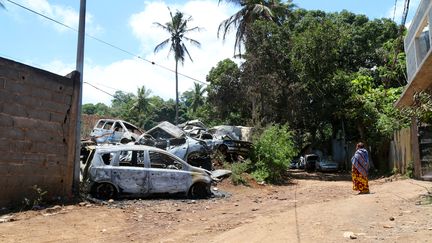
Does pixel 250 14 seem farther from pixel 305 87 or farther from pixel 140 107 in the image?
pixel 140 107

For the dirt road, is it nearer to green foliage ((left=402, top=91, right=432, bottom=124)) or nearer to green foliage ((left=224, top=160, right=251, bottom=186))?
green foliage ((left=402, top=91, right=432, bottom=124))

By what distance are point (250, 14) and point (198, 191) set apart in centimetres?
2462

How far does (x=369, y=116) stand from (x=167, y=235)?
21.0 m

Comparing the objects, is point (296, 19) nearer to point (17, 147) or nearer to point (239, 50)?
point (239, 50)

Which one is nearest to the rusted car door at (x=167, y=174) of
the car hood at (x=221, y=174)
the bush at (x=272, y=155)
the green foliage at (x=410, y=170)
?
the car hood at (x=221, y=174)

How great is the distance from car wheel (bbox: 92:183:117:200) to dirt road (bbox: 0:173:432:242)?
1.66 ft

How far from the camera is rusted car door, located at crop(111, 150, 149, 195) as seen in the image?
1231cm

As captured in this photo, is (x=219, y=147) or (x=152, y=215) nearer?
(x=152, y=215)

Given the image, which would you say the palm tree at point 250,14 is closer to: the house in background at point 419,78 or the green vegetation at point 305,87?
the green vegetation at point 305,87

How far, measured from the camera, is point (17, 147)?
10336 millimetres

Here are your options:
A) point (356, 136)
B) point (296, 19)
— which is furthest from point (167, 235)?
point (296, 19)

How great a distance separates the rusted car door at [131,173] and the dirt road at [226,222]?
47cm

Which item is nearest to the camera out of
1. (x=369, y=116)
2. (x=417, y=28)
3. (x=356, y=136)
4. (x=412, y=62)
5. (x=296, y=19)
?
(x=417, y=28)

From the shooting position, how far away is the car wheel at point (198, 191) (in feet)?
44.7
